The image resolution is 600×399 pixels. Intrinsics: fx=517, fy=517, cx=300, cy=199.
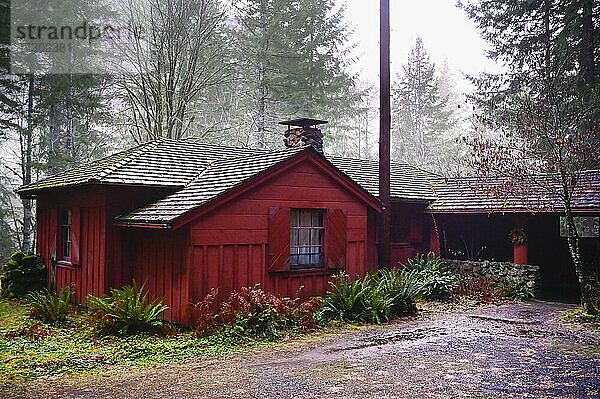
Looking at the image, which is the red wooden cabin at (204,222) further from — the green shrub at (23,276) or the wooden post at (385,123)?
the wooden post at (385,123)

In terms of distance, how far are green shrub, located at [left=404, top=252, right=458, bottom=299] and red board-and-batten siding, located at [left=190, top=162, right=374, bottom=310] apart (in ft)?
8.11

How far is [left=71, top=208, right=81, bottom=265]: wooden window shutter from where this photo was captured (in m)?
12.1

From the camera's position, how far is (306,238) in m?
11.6

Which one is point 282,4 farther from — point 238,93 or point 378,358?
point 378,358

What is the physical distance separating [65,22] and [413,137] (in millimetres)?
23461

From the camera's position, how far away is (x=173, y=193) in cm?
1148

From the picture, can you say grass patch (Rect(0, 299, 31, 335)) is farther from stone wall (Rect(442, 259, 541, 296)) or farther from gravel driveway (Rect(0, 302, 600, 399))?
stone wall (Rect(442, 259, 541, 296))

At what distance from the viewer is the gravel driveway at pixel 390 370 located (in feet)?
19.6

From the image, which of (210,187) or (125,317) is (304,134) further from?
(125,317)

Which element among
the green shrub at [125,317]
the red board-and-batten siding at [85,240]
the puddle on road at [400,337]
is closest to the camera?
the puddle on road at [400,337]

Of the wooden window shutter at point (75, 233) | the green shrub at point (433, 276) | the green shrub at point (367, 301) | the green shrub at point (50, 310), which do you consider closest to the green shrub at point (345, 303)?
the green shrub at point (367, 301)

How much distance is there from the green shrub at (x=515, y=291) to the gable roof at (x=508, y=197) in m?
2.04

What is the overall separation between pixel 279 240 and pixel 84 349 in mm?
4263

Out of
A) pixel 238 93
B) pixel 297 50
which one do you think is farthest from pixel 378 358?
pixel 238 93
